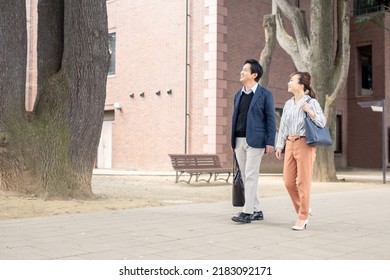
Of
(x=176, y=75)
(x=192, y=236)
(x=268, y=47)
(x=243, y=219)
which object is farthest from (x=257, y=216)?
(x=176, y=75)

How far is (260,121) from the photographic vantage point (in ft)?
21.9

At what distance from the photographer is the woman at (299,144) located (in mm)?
6355

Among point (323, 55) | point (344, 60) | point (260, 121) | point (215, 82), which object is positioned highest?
point (323, 55)

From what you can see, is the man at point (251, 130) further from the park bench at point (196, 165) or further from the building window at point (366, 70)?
the building window at point (366, 70)

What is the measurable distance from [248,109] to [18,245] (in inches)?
126

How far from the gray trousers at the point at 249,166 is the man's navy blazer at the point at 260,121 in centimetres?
12

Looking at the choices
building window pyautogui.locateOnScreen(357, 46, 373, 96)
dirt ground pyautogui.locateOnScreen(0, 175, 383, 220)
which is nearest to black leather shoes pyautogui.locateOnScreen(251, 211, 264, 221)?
dirt ground pyautogui.locateOnScreen(0, 175, 383, 220)

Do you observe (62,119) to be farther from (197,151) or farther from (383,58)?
(383,58)

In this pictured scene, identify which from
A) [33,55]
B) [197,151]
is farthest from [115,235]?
[33,55]

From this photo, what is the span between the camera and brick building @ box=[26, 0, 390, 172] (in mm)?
20266

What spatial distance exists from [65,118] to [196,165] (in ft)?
21.4

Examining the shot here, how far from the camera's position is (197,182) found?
1570cm

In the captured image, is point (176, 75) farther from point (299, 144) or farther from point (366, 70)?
point (299, 144)
